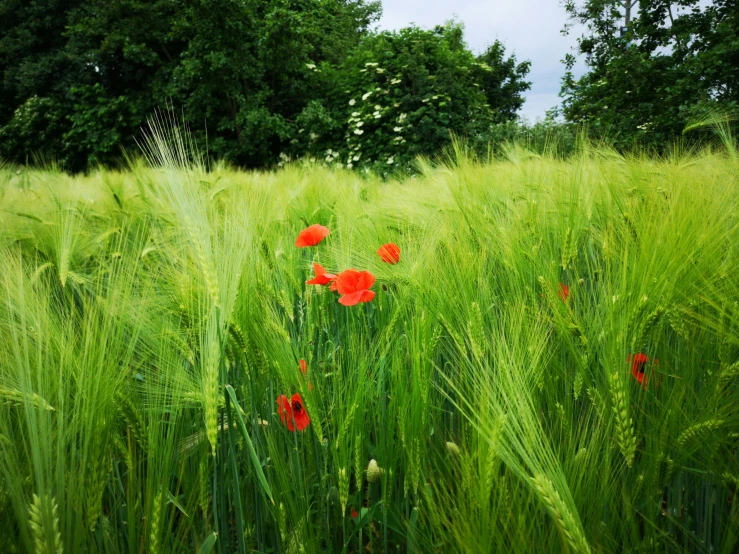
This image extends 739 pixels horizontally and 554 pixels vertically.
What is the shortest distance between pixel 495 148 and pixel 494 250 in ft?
16.7

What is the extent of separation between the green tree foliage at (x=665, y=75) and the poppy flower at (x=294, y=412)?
4611 millimetres

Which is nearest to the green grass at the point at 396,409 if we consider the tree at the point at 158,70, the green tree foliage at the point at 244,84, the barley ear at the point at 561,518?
the barley ear at the point at 561,518

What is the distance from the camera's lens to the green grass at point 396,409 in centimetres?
49

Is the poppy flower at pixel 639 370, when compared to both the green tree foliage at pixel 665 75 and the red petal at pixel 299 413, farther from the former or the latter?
the green tree foliage at pixel 665 75

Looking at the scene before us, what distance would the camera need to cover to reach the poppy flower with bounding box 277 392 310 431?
667 millimetres

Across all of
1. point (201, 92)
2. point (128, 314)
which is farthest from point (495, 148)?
point (128, 314)

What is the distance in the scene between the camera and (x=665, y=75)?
5082mm

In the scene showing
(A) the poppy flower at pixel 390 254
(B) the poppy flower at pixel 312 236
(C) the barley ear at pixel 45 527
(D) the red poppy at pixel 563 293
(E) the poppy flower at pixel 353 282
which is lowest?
(C) the barley ear at pixel 45 527

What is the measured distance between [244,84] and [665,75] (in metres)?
5.89

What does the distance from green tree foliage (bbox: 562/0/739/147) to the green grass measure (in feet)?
13.9

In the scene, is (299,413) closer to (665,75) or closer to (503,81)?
(665,75)

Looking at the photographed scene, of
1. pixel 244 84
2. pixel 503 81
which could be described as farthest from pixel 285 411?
pixel 503 81

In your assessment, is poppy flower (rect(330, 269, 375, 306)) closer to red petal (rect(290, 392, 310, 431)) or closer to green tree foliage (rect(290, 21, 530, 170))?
red petal (rect(290, 392, 310, 431))

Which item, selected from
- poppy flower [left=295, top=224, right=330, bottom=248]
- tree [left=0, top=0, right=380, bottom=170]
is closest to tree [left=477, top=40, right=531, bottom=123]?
tree [left=0, top=0, right=380, bottom=170]
